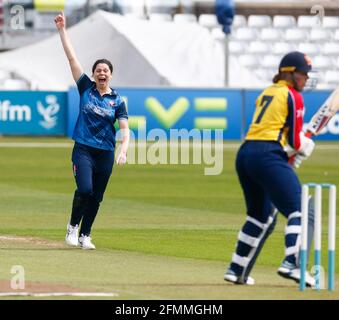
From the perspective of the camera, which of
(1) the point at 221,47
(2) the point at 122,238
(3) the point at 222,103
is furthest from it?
(1) the point at 221,47

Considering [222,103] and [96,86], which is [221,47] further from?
[96,86]

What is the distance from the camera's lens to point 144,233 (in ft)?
56.7

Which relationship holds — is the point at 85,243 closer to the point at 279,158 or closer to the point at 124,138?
the point at 124,138

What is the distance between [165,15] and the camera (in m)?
47.2

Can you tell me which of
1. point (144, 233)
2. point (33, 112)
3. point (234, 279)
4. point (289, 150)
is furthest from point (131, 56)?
point (289, 150)

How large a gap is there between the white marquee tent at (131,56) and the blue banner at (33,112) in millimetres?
A: 2421

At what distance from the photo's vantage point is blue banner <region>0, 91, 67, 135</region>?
39000 mm

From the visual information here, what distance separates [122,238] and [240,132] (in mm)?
22856

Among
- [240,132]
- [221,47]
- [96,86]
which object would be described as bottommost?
[96,86]

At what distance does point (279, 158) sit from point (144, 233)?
5883 millimetres

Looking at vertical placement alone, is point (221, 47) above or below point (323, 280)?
above

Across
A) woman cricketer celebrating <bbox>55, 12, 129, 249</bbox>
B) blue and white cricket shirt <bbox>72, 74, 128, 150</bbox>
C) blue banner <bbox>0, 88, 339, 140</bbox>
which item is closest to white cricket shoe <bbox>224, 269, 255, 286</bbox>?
woman cricketer celebrating <bbox>55, 12, 129, 249</bbox>

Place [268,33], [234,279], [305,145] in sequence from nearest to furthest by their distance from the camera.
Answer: [305,145] → [234,279] → [268,33]
